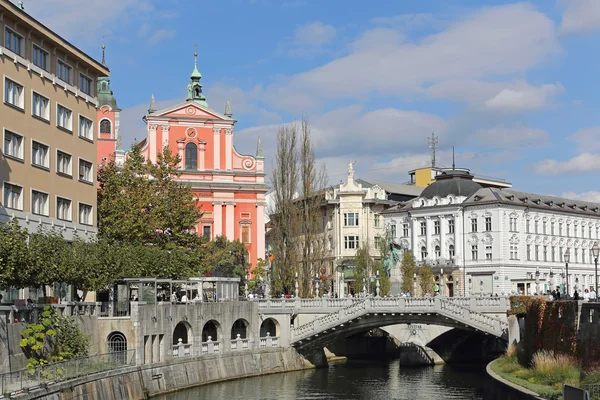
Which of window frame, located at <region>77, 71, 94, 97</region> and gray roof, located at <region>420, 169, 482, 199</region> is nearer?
window frame, located at <region>77, 71, 94, 97</region>

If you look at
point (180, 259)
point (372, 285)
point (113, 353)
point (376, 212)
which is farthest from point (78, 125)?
point (376, 212)

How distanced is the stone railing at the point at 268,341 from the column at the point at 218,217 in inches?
1404

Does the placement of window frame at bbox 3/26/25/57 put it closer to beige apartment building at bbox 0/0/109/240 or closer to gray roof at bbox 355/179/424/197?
beige apartment building at bbox 0/0/109/240

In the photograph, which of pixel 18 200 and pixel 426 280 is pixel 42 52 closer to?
pixel 18 200

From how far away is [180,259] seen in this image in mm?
72750

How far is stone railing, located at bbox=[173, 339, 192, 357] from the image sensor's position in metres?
65.0

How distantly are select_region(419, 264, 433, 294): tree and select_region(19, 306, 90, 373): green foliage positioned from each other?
64622 mm

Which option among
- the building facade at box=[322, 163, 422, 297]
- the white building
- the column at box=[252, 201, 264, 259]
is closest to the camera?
the column at box=[252, 201, 264, 259]

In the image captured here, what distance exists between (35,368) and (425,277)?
2943 inches

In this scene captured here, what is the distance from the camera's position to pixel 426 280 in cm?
11500

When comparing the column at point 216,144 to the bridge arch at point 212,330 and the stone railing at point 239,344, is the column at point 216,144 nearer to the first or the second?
the stone railing at point 239,344

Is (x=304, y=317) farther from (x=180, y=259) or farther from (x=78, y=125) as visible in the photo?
(x=78, y=125)

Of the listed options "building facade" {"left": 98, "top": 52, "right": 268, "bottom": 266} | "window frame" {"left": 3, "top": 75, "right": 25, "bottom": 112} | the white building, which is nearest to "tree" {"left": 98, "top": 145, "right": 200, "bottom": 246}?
"window frame" {"left": 3, "top": 75, "right": 25, "bottom": 112}

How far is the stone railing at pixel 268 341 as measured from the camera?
75875 millimetres
